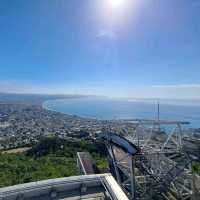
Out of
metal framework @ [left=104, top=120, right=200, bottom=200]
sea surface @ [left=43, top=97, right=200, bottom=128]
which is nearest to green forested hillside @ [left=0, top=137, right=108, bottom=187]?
sea surface @ [left=43, top=97, right=200, bottom=128]

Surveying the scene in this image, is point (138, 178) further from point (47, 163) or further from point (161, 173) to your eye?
point (47, 163)

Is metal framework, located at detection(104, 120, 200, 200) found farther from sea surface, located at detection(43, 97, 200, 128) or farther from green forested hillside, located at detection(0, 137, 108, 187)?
sea surface, located at detection(43, 97, 200, 128)

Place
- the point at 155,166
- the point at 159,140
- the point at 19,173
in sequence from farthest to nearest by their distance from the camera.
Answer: the point at 19,173
the point at 159,140
the point at 155,166

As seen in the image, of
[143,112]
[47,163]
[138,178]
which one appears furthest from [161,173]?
[143,112]

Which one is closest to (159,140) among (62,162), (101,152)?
(62,162)

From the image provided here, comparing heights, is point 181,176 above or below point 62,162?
above

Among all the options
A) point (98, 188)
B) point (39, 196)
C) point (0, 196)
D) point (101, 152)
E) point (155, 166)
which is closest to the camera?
point (0, 196)

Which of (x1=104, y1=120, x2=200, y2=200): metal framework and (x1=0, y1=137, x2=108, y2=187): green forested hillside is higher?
(x1=104, y1=120, x2=200, y2=200): metal framework

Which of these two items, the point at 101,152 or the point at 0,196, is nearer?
the point at 0,196

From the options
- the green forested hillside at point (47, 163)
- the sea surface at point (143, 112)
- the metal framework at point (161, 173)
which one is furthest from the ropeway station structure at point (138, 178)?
the sea surface at point (143, 112)

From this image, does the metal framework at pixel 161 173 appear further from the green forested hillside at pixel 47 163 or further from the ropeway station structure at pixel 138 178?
the green forested hillside at pixel 47 163

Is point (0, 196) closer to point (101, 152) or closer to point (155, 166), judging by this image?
point (155, 166)
